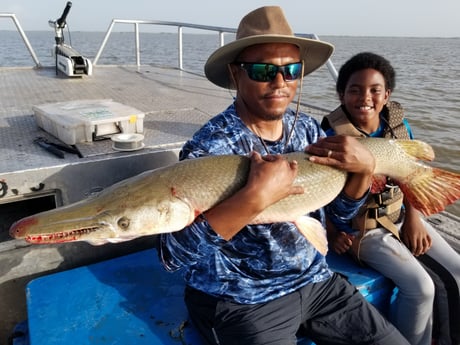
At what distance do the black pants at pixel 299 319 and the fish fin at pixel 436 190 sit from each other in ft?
2.37

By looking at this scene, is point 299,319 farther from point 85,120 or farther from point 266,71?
point 85,120

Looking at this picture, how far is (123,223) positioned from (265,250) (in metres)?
0.78

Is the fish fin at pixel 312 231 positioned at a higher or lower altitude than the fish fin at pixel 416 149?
lower

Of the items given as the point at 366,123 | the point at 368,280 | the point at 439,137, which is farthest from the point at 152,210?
the point at 439,137

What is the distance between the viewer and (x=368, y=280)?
2.66 m

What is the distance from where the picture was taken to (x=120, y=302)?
7.74ft

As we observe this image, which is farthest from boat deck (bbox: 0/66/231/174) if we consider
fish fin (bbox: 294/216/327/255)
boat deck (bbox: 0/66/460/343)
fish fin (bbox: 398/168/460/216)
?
fish fin (bbox: 398/168/460/216)

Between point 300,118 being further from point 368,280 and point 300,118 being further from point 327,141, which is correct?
point 368,280

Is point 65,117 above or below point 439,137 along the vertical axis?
above

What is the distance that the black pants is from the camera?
196 centimetres

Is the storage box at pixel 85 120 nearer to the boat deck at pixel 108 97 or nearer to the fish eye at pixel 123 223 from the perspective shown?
the boat deck at pixel 108 97

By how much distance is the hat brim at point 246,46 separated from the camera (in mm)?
2096

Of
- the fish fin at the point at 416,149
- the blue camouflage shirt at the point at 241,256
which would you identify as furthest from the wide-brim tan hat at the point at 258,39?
the fish fin at the point at 416,149

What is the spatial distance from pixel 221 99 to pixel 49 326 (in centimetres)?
397
